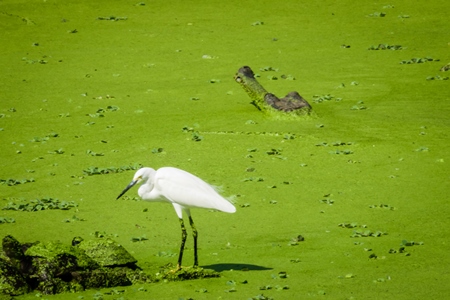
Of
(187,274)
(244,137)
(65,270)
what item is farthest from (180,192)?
(244,137)

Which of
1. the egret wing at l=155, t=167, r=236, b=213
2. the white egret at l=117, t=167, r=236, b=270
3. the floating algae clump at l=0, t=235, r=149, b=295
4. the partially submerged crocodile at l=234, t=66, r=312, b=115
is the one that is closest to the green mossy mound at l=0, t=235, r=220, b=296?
the floating algae clump at l=0, t=235, r=149, b=295

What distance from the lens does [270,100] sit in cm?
1011

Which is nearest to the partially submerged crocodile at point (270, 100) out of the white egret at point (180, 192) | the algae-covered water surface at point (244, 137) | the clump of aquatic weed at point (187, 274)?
the algae-covered water surface at point (244, 137)

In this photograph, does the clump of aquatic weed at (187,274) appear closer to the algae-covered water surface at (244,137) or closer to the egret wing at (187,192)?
the algae-covered water surface at (244,137)

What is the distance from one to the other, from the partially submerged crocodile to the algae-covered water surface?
11cm

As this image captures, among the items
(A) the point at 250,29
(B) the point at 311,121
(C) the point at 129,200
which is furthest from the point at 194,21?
(C) the point at 129,200

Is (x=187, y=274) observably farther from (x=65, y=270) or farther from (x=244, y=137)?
(x=244, y=137)

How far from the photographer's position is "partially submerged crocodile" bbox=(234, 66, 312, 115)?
10.0m

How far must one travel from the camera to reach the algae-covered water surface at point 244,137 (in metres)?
6.51

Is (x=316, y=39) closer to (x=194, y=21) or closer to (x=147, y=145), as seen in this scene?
(x=194, y=21)

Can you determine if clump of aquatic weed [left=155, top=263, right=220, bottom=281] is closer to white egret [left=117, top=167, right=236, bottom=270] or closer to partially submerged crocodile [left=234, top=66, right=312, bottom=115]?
white egret [left=117, top=167, right=236, bottom=270]

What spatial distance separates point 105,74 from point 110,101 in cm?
138

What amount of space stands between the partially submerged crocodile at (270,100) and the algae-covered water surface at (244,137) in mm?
107

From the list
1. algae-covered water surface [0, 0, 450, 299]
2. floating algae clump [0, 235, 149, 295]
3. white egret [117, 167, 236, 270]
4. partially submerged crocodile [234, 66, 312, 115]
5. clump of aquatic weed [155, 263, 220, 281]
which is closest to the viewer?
floating algae clump [0, 235, 149, 295]
